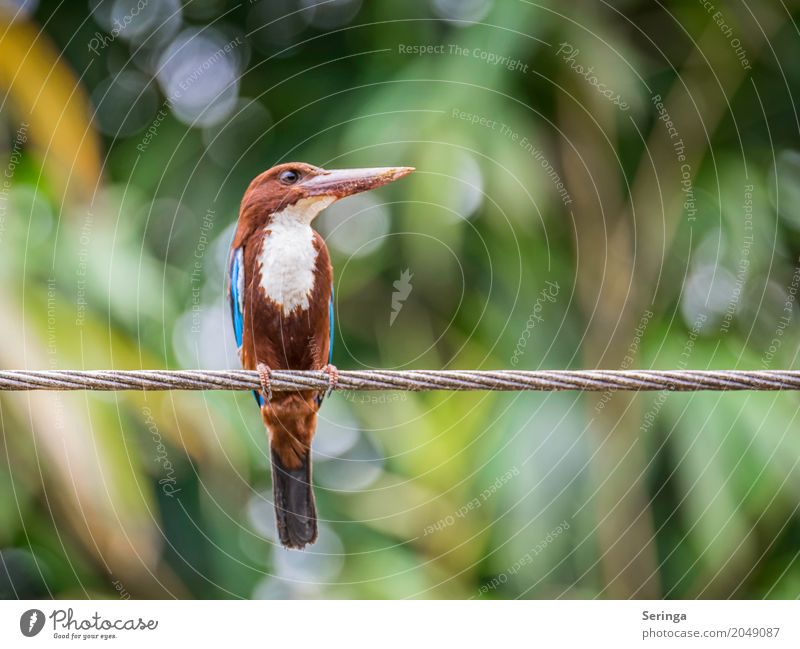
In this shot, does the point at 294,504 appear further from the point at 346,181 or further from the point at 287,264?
the point at 346,181

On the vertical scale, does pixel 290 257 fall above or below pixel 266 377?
above

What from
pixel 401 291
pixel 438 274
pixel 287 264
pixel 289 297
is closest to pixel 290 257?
pixel 287 264

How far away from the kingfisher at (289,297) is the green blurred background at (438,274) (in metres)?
0.97

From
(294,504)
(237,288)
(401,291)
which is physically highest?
(401,291)

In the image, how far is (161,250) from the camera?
228 inches

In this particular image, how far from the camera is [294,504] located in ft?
12.8

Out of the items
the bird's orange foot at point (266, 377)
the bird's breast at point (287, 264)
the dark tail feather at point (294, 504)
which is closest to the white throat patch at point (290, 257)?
the bird's breast at point (287, 264)

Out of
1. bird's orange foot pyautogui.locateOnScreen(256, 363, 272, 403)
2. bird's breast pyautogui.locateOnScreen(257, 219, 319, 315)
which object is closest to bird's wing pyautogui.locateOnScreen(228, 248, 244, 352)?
bird's breast pyautogui.locateOnScreen(257, 219, 319, 315)

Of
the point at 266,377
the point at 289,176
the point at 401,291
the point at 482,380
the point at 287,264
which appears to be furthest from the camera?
the point at 401,291

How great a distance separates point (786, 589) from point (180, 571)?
3.60 metres
